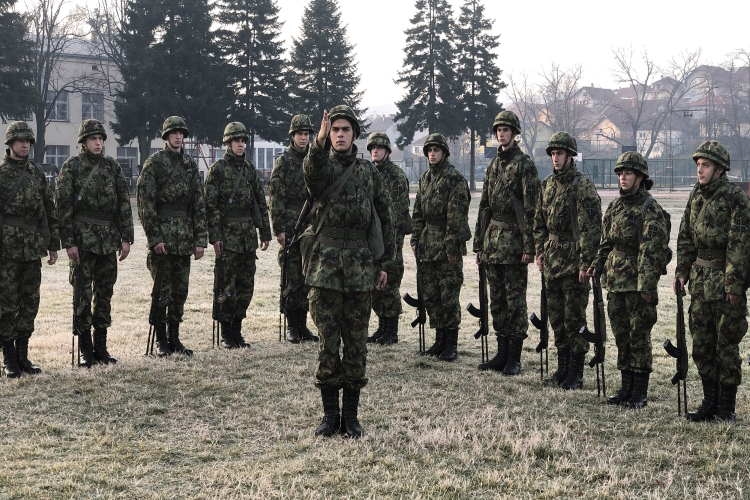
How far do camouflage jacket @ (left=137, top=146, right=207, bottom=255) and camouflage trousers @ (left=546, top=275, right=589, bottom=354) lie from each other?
12.2 ft

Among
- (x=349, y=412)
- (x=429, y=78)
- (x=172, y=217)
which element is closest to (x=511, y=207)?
(x=349, y=412)

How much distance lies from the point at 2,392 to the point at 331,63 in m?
45.3

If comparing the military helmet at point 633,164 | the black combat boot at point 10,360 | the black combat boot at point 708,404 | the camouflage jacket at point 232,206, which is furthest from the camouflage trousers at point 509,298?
the black combat boot at point 10,360

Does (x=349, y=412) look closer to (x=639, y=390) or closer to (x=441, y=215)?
(x=639, y=390)

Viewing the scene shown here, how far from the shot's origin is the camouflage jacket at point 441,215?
8750 mm

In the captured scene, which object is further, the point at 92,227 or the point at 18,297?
the point at 92,227

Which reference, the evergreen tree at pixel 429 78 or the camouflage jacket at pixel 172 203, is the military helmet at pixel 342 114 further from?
the evergreen tree at pixel 429 78

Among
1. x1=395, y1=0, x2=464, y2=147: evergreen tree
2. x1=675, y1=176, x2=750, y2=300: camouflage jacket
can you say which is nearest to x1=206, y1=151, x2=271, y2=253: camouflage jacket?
x1=675, y1=176, x2=750, y2=300: camouflage jacket

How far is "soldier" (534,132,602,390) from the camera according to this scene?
7574 mm

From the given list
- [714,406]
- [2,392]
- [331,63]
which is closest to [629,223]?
[714,406]

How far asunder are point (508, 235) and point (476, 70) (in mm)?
51362

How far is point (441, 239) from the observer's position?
8.94m

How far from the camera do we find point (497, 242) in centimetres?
833

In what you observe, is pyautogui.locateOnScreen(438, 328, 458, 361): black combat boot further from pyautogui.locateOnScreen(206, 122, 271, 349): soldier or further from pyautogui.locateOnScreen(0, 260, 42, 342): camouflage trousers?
pyautogui.locateOnScreen(0, 260, 42, 342): camouflage trousers
